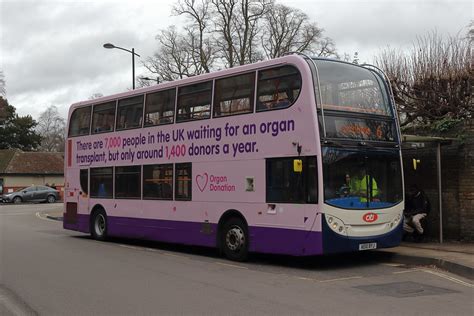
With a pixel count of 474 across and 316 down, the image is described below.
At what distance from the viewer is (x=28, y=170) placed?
2212 inches

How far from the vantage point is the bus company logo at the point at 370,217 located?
1052cm

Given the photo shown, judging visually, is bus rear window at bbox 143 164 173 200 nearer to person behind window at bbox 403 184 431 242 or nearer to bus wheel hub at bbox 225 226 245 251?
bus wheel hub at bbox 225 226 245 251

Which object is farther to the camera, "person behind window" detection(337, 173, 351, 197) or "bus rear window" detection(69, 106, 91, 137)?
"bus rear window" detection(69, 106, 91, 137)

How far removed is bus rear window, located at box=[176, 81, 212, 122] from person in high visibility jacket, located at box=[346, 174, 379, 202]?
12.4 feet

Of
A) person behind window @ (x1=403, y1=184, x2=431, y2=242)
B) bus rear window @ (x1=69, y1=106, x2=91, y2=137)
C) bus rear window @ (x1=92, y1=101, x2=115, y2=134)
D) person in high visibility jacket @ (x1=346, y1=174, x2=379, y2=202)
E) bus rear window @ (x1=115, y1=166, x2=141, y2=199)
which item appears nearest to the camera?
person in high visibility jacket @ (x1=346, y1=174, x2=379, y2=202)

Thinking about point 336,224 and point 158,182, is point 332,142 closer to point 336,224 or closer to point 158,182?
point 336,224

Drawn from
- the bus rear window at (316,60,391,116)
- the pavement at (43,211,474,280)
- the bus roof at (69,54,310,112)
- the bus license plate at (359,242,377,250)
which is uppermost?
the bus roof at (69,54,310,112)

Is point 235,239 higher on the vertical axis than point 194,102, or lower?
lower

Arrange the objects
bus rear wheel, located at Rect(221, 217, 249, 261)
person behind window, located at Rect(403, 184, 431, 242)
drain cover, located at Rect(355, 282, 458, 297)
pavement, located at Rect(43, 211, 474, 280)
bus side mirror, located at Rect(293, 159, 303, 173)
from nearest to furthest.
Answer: drain cover, located at Rect(355, 282, 458, 297) < pavement, located at Rect(43, 211, 474, 280) < bus side mirror, located at Rect(293, 159, 303, 173) < bus rear wheel, located at Rect(221, 217, 249, 261) < person behind window, located at Rect(403, 184, 431, 242)

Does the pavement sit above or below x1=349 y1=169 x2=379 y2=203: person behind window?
below

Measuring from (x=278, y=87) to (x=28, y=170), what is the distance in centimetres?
5064

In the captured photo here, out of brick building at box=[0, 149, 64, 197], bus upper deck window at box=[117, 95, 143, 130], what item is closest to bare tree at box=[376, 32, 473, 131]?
bus upper deck window at box=[117, 95, 143, 130]

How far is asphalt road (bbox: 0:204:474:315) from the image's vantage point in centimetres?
722

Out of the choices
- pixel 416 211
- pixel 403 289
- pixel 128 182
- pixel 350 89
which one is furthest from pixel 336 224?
pixel 128 182
